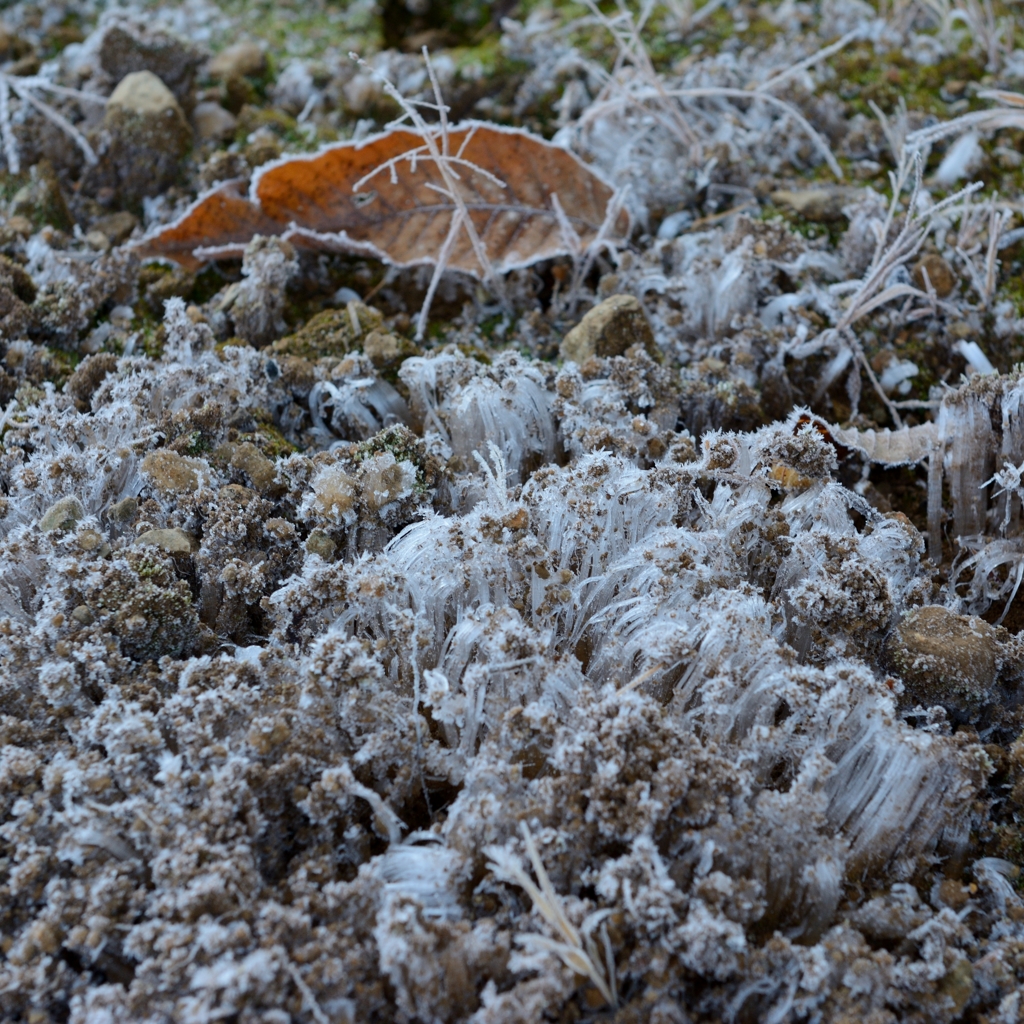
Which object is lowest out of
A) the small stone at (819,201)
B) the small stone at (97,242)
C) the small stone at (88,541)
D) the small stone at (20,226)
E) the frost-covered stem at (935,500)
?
the frost-covered stem at (935,500)

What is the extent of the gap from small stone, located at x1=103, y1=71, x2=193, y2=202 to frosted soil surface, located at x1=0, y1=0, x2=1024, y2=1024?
0.01 meters

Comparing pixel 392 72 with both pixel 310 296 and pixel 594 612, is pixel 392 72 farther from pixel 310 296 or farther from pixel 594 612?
pixel 594 612

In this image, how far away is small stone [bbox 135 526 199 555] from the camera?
5.37 ft

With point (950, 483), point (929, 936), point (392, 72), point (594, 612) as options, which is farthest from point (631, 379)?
point (392, 72)

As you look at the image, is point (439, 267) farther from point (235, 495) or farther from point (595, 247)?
point (235, 495)

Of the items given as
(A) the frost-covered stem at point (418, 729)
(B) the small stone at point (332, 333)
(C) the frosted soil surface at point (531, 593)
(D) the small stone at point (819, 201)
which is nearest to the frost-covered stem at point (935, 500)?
(C) the frosted soil surface at point (531, 593)

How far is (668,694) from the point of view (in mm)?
1494

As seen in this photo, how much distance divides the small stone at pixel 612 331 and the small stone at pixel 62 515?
3.57 ft

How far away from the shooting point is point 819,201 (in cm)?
257

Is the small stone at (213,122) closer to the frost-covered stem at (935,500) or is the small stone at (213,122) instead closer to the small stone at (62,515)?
the small stone at (62,515)

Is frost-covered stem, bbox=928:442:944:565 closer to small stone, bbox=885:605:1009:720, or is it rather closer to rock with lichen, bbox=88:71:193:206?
small stone, bbox=885:605:1009:720

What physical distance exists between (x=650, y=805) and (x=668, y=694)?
33 cm

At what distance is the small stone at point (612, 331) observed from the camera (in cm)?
212

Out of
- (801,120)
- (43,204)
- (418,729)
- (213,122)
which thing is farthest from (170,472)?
(801,120)
